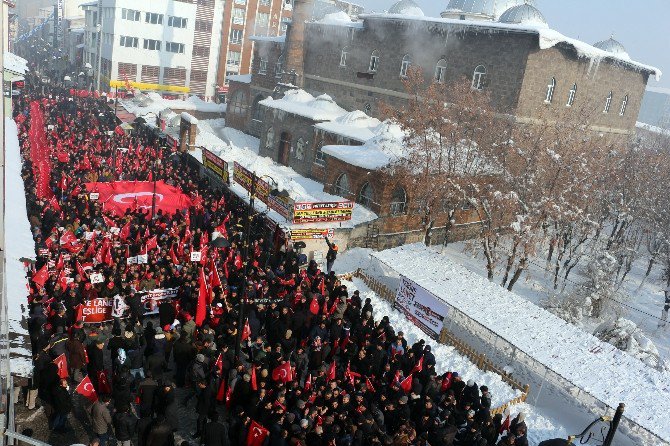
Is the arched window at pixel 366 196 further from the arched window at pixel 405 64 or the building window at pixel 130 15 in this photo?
the building window at pixel 130 15

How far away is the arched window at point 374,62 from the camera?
34.2 metres

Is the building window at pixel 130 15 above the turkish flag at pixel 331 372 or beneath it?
above

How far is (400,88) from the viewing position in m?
32.6

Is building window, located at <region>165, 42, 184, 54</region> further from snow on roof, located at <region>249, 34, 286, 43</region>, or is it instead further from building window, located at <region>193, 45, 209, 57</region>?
snow on roof, located at <region>249, 34, 286, 43</region>

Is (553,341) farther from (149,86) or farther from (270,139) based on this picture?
(149,86)

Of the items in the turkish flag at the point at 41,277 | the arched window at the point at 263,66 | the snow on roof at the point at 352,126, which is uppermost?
the arched window at the point at 263,66

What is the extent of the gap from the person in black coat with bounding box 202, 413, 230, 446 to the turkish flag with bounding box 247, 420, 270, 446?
39 centimetres

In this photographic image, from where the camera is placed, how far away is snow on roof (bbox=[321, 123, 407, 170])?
2308 cm

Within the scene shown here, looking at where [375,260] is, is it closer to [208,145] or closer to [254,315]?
[254,315]

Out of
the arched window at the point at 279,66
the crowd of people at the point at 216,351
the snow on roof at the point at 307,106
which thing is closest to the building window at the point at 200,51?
the arched window at the point at 279,66

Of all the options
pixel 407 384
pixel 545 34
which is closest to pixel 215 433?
pixel 407 384

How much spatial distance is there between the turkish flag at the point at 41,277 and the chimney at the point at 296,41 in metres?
29.3

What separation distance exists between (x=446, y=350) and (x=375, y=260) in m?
5.39

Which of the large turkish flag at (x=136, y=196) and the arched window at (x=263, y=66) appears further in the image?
the arched window at (x=263, y=66)
